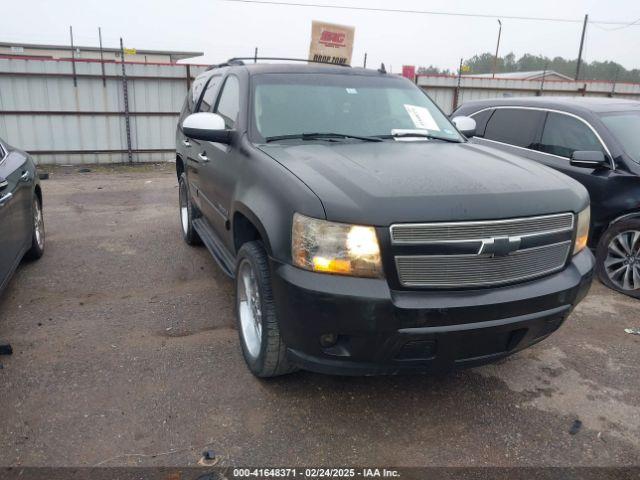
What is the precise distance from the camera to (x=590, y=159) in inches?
183

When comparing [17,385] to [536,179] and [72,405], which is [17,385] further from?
[536,179]

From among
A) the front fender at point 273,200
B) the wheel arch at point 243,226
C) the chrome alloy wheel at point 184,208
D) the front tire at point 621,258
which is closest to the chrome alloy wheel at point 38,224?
the chrome alloy wheel at point 184,208

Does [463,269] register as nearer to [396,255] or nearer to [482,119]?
[396,255]

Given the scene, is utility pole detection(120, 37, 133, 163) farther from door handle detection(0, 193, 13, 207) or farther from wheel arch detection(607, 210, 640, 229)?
wheel arch detection(607, 210, 640, 229)

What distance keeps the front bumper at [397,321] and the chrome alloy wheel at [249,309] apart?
1.65 ft

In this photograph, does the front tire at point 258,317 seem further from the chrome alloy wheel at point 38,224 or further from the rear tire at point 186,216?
the chrome alloy wheel at point 38,224

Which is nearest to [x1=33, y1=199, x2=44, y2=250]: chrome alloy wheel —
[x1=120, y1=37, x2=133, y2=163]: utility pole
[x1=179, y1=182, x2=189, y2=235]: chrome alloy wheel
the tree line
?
[x1=179, y1=182, x2=189, y2=235]: chrome alloy wheel

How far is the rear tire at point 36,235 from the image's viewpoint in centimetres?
502

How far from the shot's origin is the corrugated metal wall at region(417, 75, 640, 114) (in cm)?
1445

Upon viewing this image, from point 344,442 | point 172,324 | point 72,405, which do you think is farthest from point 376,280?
point 172,324

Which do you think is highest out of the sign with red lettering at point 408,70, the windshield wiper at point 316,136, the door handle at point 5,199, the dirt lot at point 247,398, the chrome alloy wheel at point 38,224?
the sign with red lettering at point 408,70

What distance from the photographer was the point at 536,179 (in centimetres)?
276

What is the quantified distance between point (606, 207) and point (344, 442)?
3640mm

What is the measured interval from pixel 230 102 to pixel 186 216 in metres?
2.25
